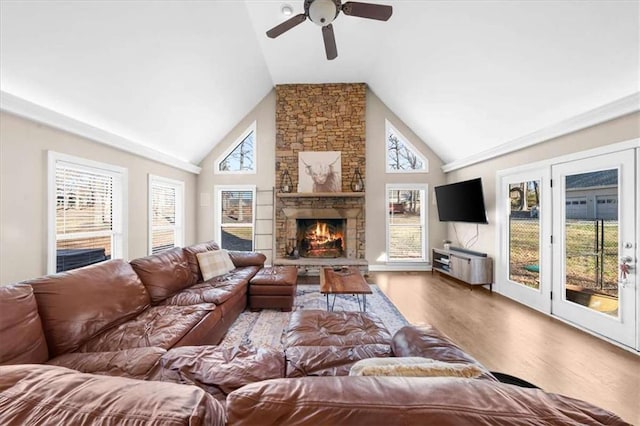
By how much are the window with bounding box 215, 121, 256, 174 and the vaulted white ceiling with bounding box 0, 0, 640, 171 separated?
31.5 inches

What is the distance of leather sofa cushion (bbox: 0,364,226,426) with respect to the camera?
0.54 m

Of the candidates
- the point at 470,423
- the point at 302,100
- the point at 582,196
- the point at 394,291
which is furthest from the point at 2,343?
the point at 302,100

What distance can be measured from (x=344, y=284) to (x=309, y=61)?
4.13 metres

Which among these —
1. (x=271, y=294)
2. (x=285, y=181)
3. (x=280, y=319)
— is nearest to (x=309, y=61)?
(x=285, y=181)

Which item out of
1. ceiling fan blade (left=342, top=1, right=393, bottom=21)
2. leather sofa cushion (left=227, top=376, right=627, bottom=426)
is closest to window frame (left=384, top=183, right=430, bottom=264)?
ceiling fan blade (left=342, top=1, right=393, bottom=21)

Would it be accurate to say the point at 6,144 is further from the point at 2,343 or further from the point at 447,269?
the point at 447,269

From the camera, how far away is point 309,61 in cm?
474

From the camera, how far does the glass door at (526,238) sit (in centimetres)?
343

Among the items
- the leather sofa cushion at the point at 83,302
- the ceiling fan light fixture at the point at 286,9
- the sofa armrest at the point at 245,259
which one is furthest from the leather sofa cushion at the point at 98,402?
the ceiling fan light fixture at the point at 286,9

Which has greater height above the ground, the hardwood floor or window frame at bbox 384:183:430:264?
window frame at bbox 384:183:430:264

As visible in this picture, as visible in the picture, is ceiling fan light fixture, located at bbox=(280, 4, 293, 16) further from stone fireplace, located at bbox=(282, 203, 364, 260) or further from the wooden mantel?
stone fireplace, located at bbox=(282, 203, 364, 260)

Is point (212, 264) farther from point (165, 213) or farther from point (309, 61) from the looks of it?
point (309, 61)

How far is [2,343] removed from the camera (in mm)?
1353

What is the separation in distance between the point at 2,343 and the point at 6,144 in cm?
204
